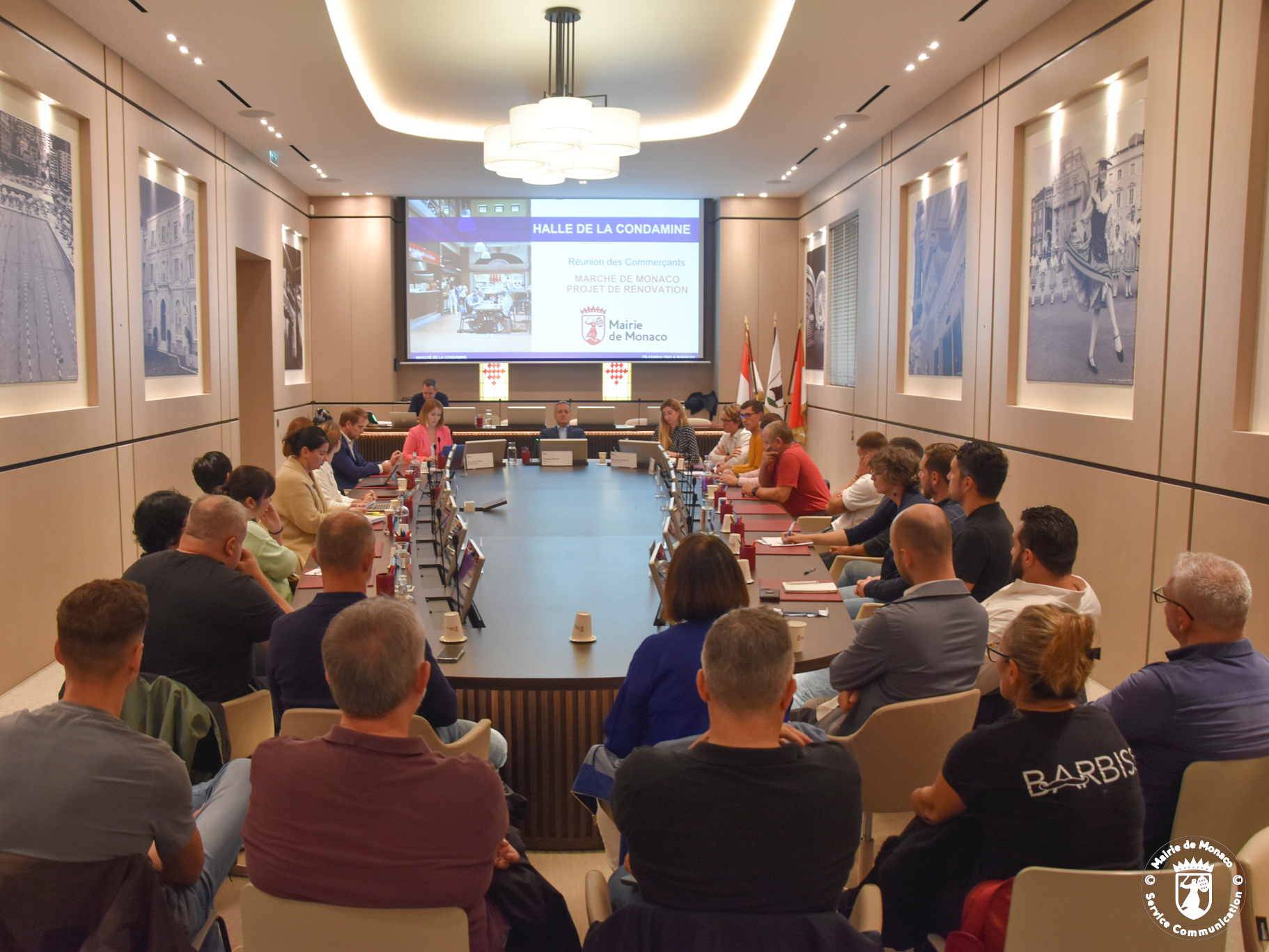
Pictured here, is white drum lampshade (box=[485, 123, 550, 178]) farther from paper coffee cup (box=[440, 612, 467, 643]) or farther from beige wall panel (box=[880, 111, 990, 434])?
paper coffee cup (box=[440, 612, 467, 643])

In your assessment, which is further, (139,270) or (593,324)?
(593,324)

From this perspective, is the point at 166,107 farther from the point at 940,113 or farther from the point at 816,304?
the point at 816,304

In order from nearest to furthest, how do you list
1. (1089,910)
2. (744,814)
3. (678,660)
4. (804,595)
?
(744,814), (1089,910), (678,660), (804,595)

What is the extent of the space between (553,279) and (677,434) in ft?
16.2

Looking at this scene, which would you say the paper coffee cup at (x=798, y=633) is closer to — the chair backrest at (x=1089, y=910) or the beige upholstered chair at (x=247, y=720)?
the chair backrest at (x=1089, y=910)

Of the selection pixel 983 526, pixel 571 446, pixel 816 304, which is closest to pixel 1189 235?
pixel 983 526

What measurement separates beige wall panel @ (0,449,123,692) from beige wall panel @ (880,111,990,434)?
6.08m

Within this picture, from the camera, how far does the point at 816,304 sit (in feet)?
40.8

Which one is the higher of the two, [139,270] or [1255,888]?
[139,270]

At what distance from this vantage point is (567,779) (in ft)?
10.5

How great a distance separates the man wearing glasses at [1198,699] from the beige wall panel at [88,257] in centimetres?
550

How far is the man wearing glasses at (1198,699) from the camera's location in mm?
2297

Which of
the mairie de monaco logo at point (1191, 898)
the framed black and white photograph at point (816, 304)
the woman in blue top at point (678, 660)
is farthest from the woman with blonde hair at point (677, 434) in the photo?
the mairie de monaco logo at point (1191, 898)

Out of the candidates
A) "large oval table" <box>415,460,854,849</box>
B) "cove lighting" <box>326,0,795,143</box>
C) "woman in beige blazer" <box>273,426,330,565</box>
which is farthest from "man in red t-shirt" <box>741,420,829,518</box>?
"woman in beige blazer" <box>273,426,330,565</box>
